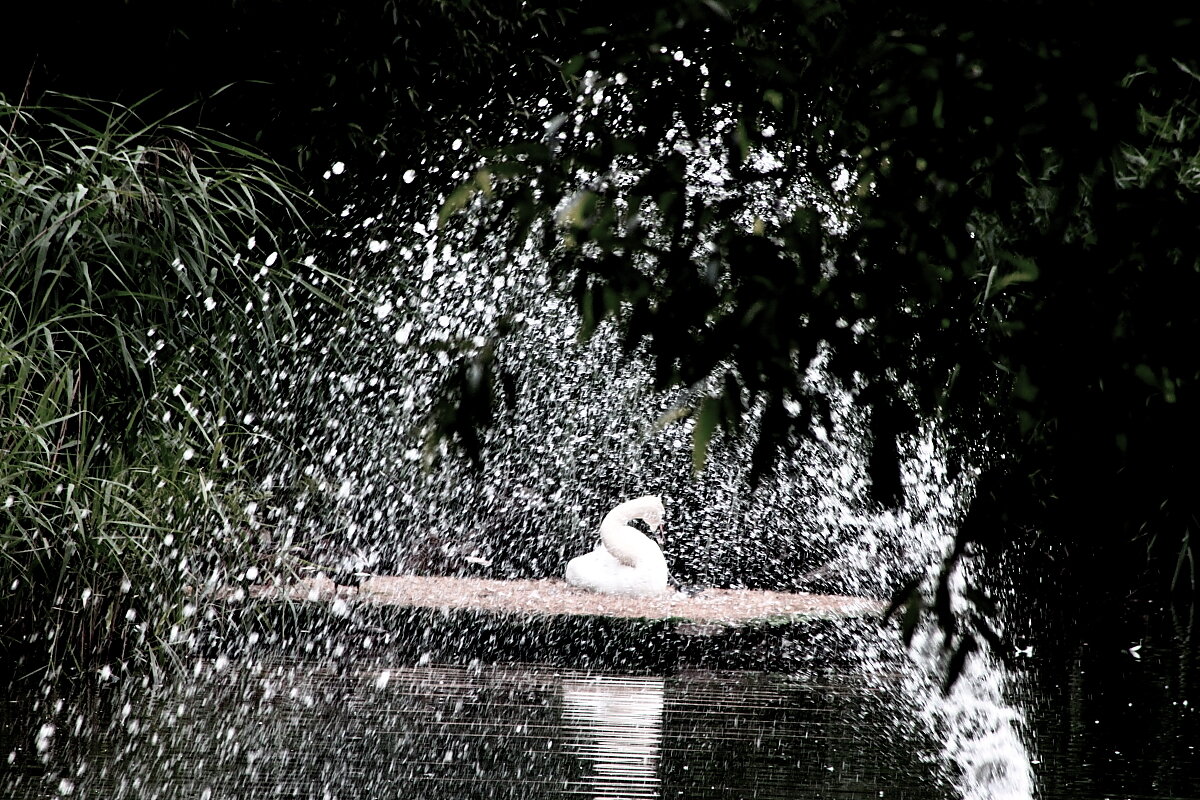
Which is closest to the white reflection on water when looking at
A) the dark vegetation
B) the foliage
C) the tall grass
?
the tall grass

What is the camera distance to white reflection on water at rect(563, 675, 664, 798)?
4.16 metres

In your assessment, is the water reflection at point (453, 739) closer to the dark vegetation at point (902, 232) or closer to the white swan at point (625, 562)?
the white swan at point (625, 562)

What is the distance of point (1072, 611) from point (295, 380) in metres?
5.81

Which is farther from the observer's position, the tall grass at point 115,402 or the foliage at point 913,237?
the tall grass at point 115,402

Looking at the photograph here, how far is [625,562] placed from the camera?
7.86 metres

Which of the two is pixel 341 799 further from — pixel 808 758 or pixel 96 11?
pixel 96 11

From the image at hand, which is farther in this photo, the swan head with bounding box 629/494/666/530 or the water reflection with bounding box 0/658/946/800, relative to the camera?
the swan head with bounding box 629/494/666/530

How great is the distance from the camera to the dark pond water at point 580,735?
4.13 metres

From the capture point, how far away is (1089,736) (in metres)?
5.15

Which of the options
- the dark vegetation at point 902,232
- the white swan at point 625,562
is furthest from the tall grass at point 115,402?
the dark vegetation at point 902,232

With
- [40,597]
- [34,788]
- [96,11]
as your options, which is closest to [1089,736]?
[34,788]

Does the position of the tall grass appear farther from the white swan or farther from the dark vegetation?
the dark vegetation

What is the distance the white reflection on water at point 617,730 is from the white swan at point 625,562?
142 centimetres

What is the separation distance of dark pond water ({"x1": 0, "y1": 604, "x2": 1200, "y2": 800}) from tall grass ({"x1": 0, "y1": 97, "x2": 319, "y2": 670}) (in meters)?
0.37
